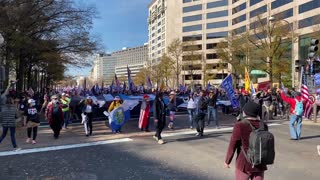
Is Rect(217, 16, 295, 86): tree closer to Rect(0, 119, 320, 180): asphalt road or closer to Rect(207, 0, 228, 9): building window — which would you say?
Rect(0, 119, 320, 180): asphalt road

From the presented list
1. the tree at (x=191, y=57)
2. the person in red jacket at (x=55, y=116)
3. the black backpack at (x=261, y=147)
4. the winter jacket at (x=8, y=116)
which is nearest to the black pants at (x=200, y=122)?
the person in red jacket at (x=55, y=116)

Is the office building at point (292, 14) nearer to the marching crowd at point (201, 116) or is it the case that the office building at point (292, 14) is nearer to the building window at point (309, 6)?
the building window at point (309, 6)

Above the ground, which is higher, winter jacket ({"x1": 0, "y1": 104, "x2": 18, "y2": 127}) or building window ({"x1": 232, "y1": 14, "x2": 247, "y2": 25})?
building window ({"x1": 232, "y1": 14, "x2": 247, "y2": 25})

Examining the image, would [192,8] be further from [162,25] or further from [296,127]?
[296,127]

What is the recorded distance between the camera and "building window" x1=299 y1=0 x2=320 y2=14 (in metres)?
61.6

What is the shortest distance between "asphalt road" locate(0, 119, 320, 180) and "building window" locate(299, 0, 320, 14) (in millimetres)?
55197

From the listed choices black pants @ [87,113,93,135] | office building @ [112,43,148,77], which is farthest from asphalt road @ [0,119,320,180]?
office building @ [112,43,148,77]

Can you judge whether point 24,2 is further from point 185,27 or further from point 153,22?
point 153,22

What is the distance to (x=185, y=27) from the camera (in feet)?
353

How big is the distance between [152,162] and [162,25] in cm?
12441

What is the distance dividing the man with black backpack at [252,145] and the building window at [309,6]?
206 ft

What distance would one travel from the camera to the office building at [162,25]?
4309 inches

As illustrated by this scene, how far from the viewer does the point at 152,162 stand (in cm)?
912

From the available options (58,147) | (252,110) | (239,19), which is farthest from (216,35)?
(252,110)
